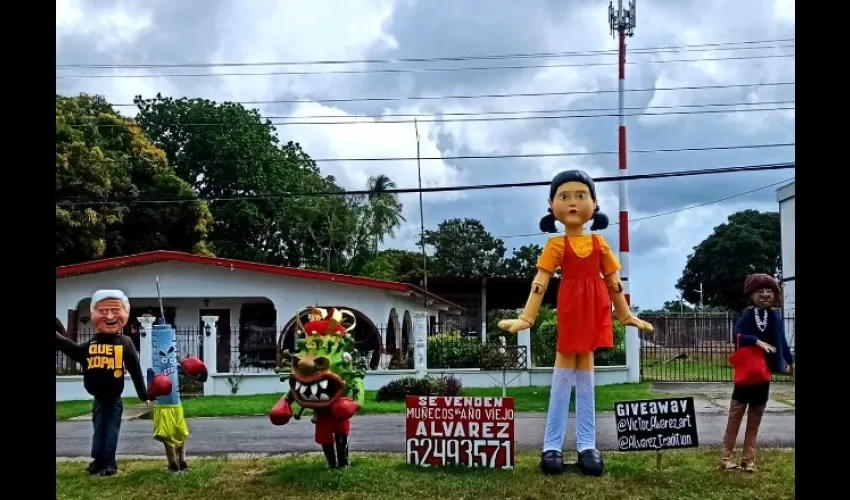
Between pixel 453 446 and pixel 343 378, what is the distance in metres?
1.25

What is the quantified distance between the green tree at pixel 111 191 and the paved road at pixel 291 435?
1243 cm

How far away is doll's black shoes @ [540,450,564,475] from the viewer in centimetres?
739

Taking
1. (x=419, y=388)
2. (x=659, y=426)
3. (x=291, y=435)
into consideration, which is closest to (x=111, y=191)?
(x=419, y=388)

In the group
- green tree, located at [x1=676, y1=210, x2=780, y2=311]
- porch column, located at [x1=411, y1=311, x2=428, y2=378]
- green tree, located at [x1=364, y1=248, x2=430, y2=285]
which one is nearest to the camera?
porch column, located at [x1=411, y1=311, x2=428, y2=378]

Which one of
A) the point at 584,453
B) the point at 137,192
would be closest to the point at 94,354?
the point at 584,453

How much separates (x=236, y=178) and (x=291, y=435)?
2488cm

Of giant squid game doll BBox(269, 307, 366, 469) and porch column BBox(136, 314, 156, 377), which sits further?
porch column BBox(136, 314, 156, 377)

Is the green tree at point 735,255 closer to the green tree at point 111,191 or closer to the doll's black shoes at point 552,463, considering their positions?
the green tree at point 111,191

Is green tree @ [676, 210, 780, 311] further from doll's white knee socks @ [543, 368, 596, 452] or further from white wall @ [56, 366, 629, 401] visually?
doll's white knee socks @ [543, 368, 596, 452]

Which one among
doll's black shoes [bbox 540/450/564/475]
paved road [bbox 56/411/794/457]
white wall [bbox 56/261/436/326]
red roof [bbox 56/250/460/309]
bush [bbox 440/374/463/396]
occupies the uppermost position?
red roof [bbox 56/250/460/309]

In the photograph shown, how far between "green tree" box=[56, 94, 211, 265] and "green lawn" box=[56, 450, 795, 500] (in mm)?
16996

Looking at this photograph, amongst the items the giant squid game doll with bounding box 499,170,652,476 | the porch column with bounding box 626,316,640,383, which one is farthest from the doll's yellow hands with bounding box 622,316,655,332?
the porch column with bounding box 626,316,640,383

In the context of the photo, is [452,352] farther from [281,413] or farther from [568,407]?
[281,413]

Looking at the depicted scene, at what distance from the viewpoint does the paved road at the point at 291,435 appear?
32.4 feet
